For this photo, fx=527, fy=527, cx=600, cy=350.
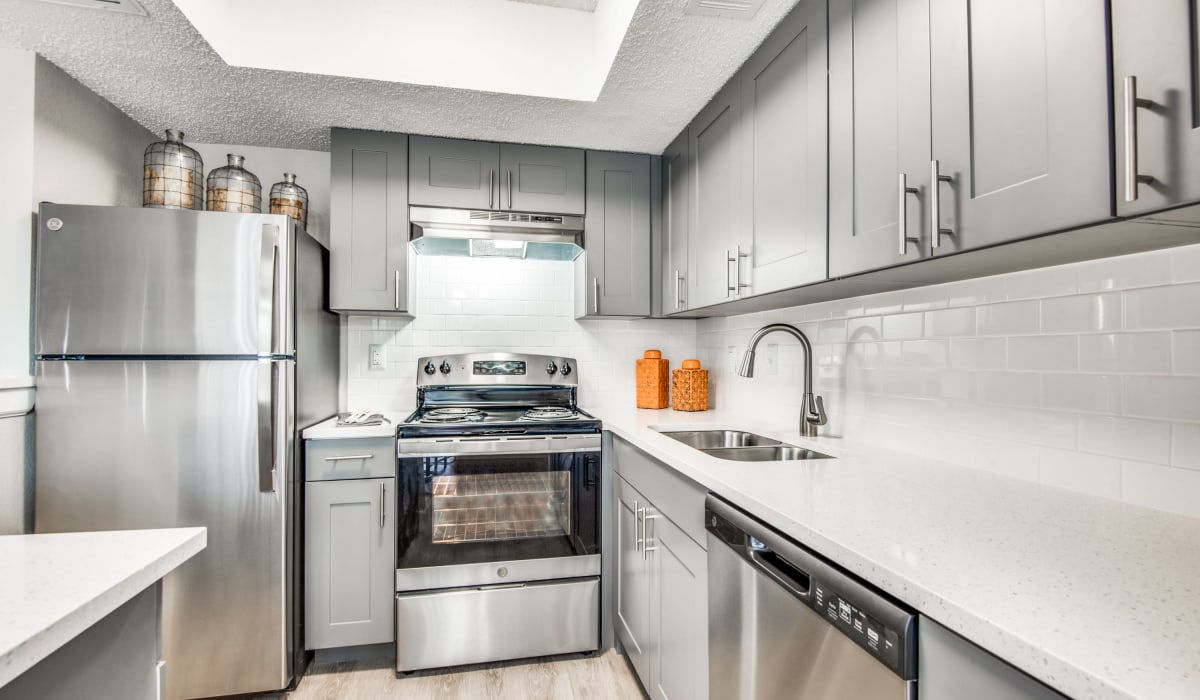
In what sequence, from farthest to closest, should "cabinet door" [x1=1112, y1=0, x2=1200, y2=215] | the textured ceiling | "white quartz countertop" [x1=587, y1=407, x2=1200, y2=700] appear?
1. the textured ceiling
2. "cabinet door" [x1=1112, y1=0, x2=1200, y2=215]
3. "white quartz countertop" [x1=587, y1=407, x2=1200, y2=700]

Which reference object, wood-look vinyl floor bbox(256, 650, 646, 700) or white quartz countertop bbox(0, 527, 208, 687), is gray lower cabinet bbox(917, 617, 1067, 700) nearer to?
white quartz countertop bbox(0, 527, 208, 687)

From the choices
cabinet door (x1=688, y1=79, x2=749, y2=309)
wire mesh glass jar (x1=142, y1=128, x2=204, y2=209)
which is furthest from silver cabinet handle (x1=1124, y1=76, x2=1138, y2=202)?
wire mesh glass jar (x1=142, y1=128, x2=204, y2=209)

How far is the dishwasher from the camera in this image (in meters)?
0.72

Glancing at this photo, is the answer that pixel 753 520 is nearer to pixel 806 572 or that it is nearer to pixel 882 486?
pixel 806 572

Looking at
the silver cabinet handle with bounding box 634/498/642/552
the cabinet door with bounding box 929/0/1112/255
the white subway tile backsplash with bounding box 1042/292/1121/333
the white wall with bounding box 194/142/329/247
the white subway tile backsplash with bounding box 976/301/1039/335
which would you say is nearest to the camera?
the cabinet door with bounding box 929/0/1112/255

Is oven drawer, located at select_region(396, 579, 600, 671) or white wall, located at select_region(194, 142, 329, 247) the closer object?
oven drawer, located at select_region(396, 579, 600, 671)

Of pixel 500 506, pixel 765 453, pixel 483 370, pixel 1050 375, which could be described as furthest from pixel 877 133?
pixel 483 370

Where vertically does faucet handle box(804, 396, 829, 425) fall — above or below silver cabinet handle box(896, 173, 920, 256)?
below

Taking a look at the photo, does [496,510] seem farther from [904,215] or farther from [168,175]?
[168,175]

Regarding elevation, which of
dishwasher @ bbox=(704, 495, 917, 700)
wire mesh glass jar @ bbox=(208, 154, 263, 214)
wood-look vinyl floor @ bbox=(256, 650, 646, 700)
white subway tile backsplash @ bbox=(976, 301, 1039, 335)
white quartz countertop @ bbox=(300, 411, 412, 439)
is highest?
wire mesh glass jar @ bbox=(208, 154, 263, 214)

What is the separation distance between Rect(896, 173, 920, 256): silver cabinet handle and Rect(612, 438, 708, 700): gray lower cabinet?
2.40 ft

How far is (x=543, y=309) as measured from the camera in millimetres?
2785

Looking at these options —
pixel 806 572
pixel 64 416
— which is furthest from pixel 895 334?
pixel 64 416

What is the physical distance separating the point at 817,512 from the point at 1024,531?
1.00ft
